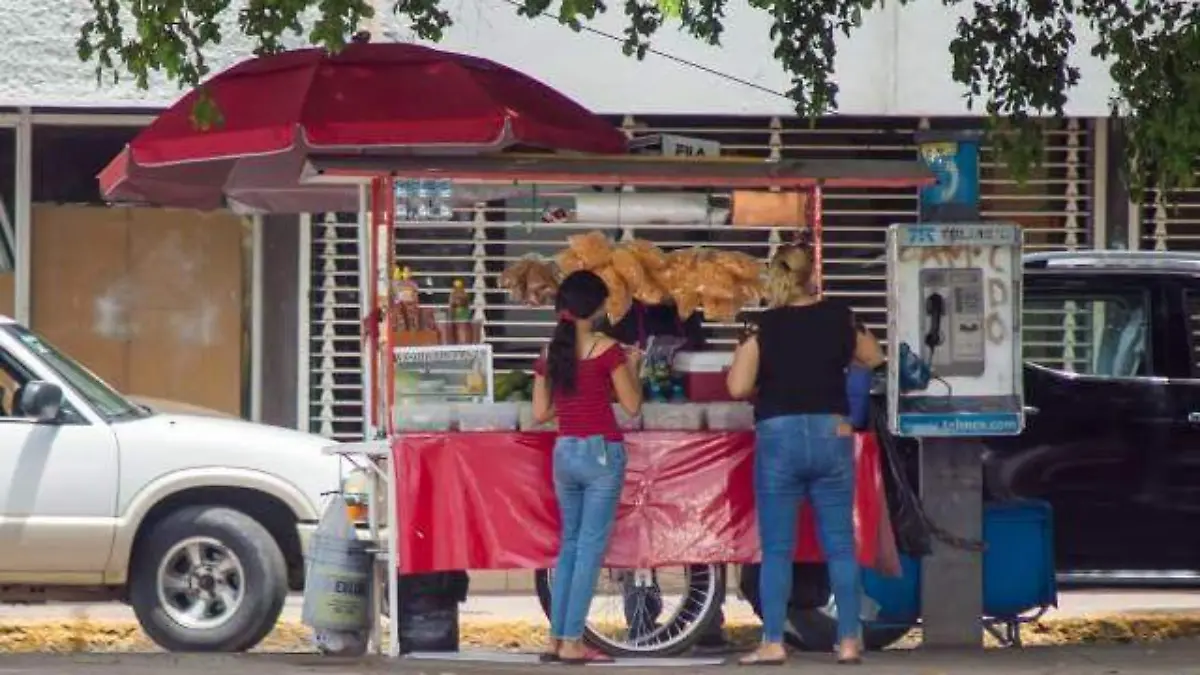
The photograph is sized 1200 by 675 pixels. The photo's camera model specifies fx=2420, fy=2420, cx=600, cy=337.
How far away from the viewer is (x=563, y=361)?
10398 millimetres

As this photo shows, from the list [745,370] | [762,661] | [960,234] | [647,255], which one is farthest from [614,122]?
[762,661]

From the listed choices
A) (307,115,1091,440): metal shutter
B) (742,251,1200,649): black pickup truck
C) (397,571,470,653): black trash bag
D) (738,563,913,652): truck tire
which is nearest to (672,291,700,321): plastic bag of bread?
(738,563,913,652): truck tire

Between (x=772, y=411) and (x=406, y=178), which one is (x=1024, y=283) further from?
(x=406, y=178)

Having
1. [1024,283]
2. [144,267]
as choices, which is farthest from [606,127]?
[144,267]

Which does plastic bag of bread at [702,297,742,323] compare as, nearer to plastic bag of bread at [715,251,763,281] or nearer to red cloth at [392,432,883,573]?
plastic bag of bread at [715,251,763,281]

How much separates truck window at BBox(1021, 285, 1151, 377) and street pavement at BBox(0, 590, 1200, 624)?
1.45 meters

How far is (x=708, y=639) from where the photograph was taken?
1141cm

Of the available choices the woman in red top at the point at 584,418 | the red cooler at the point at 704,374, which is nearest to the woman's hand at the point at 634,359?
the woman in red top at the point at 584,418

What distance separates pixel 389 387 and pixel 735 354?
61.0 inches

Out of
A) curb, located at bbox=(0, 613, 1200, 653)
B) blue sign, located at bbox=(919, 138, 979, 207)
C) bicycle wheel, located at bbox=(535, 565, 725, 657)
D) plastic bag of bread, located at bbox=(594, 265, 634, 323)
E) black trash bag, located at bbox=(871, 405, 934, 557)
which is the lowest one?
curb, located at bbox=(0, 613, 1200, 653)

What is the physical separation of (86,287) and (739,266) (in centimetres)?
695

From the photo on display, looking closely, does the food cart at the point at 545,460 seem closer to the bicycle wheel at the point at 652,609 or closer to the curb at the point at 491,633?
the bicycle wheel at the point at 652,609

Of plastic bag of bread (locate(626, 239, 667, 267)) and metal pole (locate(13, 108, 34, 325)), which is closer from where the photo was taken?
plastic bag of bread (locate(626, 239, 667, 267))

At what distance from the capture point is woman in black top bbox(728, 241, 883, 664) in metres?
10.4
